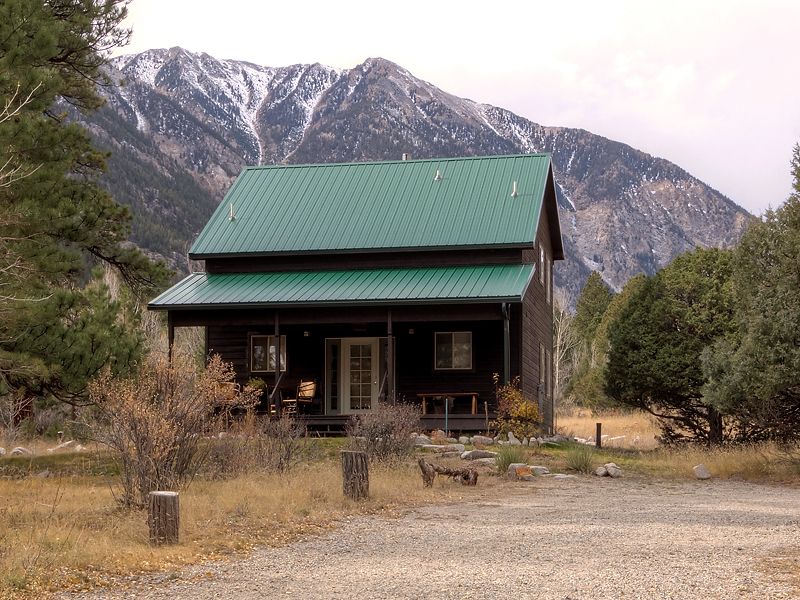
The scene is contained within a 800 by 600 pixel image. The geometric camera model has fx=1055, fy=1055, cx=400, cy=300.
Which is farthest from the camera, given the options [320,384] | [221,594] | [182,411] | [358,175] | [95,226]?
[358,175]

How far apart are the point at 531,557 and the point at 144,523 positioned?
4204 millimetres

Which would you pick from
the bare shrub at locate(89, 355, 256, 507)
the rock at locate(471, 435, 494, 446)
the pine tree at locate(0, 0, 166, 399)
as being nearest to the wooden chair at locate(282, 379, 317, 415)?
the rock at locate(471, 435, 494, 446)

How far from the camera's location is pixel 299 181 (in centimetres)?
3231

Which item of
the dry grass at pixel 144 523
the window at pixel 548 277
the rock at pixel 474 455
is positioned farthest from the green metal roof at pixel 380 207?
the dry grass at pixel 144 523

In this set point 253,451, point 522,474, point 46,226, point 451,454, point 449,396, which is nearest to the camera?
point 253,451

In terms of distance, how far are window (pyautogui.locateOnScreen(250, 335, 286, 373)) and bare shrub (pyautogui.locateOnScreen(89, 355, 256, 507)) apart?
12.8m

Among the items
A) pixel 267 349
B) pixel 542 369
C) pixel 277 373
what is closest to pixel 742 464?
pixel 277 373

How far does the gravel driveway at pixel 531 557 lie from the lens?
8406 mm

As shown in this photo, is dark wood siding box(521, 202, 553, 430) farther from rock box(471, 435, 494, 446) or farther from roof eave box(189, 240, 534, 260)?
rock box(471, 435, 494, 446)

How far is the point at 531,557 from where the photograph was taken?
9945 mm

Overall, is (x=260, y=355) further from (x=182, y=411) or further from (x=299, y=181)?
(x=182, y=411)

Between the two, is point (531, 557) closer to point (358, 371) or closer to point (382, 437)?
point (382, 437)

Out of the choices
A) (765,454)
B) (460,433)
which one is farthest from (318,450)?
(765,454)

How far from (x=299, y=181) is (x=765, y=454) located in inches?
646
